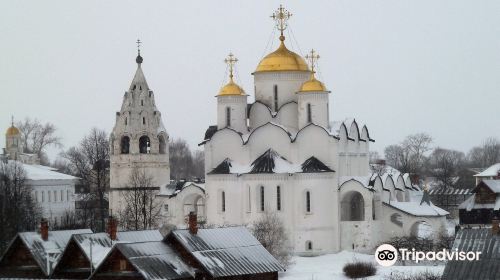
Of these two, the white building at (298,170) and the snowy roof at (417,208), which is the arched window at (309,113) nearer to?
the white building at (298,170)

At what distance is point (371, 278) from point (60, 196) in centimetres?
3297

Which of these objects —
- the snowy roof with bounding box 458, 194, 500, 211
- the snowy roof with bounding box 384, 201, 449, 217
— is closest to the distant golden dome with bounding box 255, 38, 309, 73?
the snowy roof with bounding box 384, 201, 449, 217

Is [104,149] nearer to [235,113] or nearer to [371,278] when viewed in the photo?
[235,113]

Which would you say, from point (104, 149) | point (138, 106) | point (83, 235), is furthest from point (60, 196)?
point (83, 235)

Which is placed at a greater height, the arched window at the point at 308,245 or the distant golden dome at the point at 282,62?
the distant golden dome at the point at 282,62

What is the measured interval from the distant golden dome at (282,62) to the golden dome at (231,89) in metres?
1.23

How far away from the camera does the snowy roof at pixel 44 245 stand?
33125 millimetres

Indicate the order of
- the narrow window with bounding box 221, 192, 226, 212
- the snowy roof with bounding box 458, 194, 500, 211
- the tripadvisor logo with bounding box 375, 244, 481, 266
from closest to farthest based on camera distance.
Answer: the tripadvisor logo with bounding box 375, 244, 481, 266
the narrow window with bounding box 221, 192, 226, 212
the snowy roof with bounding box 458, 194, 500, 211

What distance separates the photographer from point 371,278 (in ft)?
131

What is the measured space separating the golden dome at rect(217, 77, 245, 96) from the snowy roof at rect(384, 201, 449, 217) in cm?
738

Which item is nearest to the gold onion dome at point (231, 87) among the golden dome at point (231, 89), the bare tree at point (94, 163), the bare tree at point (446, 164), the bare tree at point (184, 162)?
the golden dome at point (231, 89)

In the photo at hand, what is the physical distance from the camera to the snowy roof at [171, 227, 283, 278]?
31.0 meters

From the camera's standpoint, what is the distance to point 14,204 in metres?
51.7

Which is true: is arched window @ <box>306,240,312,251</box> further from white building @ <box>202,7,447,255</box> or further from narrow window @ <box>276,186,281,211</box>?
narrow window @ <box>276,186,281,211</box>
